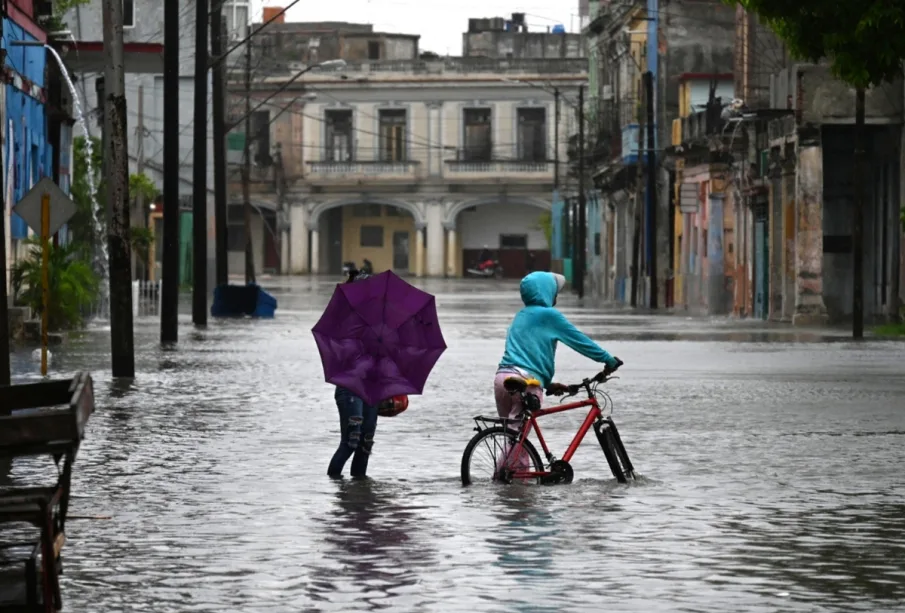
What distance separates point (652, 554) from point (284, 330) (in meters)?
30.9

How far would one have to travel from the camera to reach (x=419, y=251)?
367 ft

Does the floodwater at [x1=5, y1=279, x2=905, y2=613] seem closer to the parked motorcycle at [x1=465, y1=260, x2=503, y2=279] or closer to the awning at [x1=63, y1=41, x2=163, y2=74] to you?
the awning at [x1=63, y1=41, x2=163, y2=74]

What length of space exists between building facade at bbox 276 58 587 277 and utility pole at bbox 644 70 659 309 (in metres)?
47.2

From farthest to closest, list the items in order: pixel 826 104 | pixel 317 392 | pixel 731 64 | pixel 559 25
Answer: pixel 559 25 → pixel 731 64 → pixel 826 104 → pixel 317 392

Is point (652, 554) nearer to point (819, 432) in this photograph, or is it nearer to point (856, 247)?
point (819, 432)

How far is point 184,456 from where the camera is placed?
15.9 m

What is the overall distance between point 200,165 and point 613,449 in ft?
89.8

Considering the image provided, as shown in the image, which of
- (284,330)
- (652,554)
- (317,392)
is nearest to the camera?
(652,554)

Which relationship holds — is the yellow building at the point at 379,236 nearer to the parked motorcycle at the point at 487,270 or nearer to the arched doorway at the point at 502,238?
the arched doorway at the point at 502,238

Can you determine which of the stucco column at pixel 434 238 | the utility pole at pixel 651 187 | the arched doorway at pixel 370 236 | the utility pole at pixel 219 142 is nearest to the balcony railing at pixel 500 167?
the stucco column at pixel 434 238

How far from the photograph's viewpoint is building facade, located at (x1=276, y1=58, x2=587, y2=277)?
109m

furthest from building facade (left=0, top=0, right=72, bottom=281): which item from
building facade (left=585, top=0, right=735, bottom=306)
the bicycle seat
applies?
the bicycle seat

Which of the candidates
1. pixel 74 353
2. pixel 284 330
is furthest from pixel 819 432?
pixel 284 330

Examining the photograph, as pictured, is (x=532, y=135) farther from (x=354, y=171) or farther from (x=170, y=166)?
(x=170, y=166)
